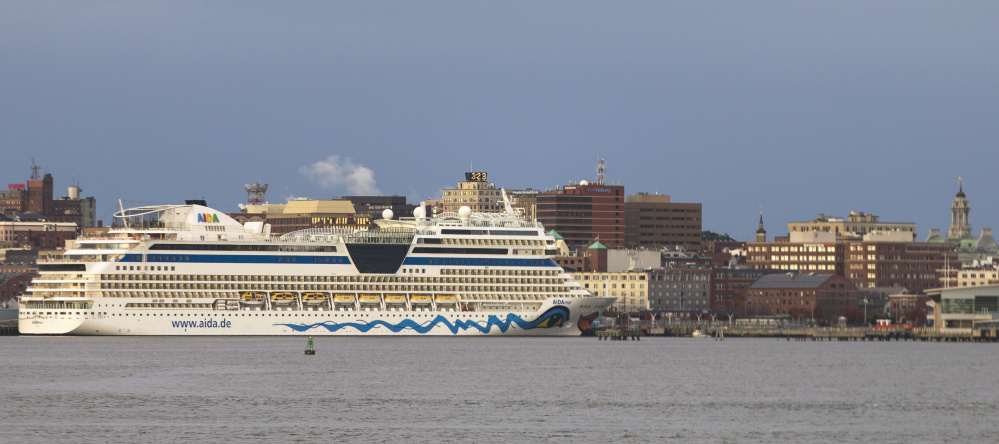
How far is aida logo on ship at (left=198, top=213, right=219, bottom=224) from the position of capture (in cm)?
12181

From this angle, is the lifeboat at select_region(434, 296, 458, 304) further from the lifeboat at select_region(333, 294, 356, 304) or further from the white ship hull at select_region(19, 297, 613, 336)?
the lifeboat at select_region(333, 294, 356, 304)

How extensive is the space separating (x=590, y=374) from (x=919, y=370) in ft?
60.9

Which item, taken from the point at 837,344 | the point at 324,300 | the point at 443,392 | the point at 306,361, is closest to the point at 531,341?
the point at 324,300

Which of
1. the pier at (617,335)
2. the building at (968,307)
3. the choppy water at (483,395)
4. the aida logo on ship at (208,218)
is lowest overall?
the choppy water at (483,395)

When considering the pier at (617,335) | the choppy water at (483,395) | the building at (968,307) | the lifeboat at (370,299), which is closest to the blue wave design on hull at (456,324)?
the lifeboat at (370,299)

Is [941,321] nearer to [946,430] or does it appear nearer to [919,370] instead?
[919,370]

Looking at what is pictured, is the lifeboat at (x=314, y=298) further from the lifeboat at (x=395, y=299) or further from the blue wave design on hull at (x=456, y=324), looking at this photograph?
the lifeboat at (x=395, y=299)

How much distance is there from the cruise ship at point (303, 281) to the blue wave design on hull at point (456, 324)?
0.07 metres

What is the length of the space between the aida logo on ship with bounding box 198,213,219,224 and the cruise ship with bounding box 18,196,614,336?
0.07 metres

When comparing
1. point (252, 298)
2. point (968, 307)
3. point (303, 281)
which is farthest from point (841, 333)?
point (252, 298)

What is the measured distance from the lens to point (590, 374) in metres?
82.6

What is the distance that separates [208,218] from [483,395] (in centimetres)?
5722

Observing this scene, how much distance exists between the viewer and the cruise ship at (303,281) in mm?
117625

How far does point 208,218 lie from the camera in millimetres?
122250
